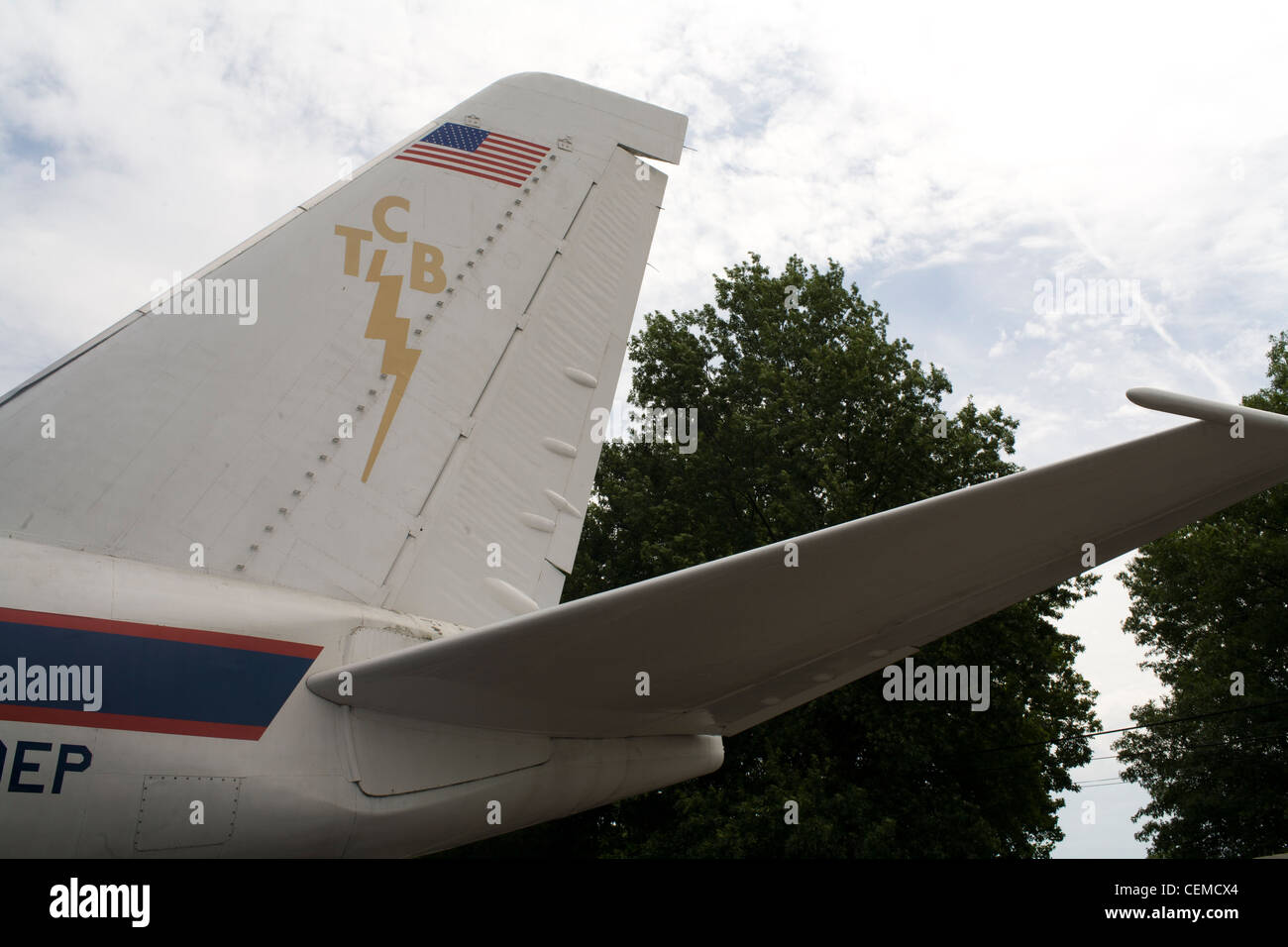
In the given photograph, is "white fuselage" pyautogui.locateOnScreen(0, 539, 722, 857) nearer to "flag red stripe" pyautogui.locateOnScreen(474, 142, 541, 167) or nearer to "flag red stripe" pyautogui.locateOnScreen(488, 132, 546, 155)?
"flag red stripe" pyautogui.locateOnScreen(474, 142, 541, 167)

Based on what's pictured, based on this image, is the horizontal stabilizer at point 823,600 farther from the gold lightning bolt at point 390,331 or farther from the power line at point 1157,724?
the power line at point 1157,724

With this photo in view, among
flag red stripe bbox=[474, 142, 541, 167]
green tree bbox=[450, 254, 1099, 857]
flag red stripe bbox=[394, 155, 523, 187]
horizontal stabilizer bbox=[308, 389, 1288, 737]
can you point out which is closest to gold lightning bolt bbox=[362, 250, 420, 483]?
flag red stripe bbox=[394, 155, 523, 187]

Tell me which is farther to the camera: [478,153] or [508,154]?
[508,154]

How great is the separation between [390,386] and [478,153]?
1911mm

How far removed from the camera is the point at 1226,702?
22766mm

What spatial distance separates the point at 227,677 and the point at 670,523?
20.1 meters

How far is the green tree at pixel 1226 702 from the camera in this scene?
72.7 ft

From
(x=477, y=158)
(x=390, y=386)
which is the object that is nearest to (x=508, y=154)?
(x=477, y=158)

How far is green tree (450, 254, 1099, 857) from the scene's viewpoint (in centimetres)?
1822

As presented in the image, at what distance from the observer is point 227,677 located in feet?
12.1

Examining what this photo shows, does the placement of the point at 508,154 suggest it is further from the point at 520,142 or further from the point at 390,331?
the point at 390,331

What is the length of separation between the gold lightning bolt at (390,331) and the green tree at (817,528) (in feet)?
45.8

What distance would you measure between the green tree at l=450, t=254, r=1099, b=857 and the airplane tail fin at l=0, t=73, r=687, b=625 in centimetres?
1323
